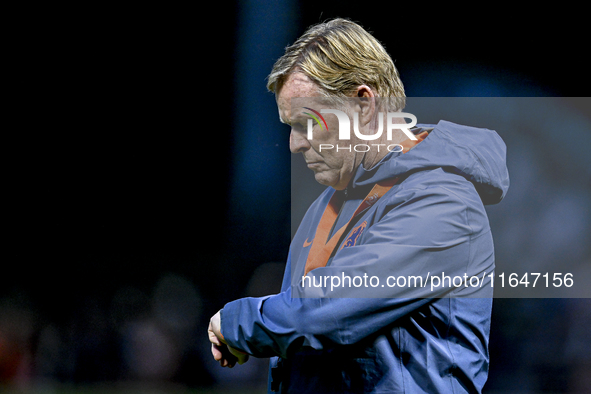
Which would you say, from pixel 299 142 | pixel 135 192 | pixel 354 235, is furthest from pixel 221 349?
pixel 135 192

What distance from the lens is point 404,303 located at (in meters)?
0.85

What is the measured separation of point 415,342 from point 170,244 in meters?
2.45

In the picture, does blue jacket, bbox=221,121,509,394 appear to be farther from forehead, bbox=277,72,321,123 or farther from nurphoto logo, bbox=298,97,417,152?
forehead, bbox=277,72,321,123

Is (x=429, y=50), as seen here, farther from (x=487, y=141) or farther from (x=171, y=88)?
(x=487, y=141)

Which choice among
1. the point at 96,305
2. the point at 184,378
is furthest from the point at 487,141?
the point at 96,305

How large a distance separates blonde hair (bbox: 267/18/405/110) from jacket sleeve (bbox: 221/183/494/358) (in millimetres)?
354

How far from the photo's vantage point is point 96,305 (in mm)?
3125

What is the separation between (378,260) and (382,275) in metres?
0.03

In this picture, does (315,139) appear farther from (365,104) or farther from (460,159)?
(460,159)

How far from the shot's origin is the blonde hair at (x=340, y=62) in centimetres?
111

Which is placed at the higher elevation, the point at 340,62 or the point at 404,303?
the point at 340,62

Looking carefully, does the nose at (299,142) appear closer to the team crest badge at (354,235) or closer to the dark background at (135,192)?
the team crest badge at (354,235)

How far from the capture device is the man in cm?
85

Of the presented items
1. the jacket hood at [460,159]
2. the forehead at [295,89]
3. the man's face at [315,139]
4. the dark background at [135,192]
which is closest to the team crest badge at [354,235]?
the jacket hood at [460,159]
